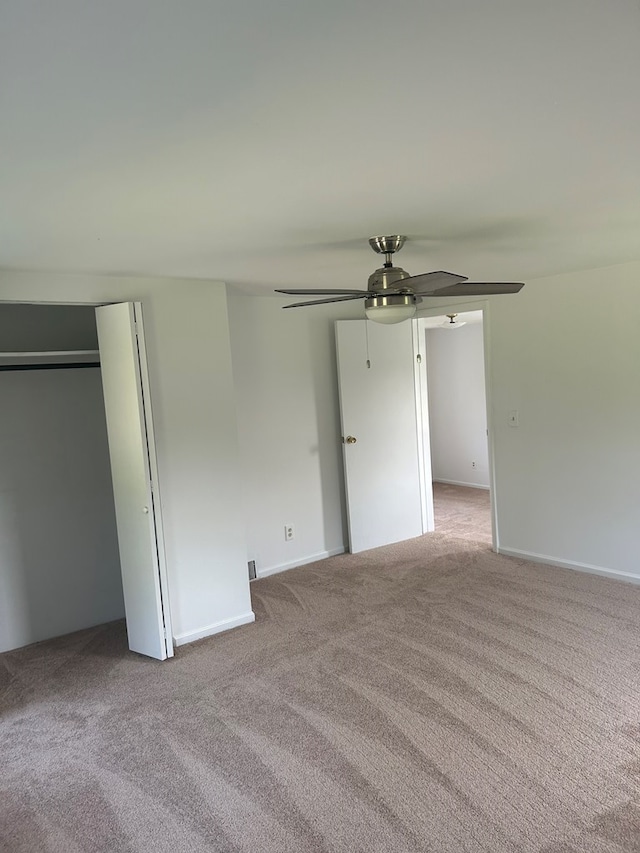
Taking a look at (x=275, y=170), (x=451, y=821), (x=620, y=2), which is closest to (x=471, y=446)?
(x=451, y=821)

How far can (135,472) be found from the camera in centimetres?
337

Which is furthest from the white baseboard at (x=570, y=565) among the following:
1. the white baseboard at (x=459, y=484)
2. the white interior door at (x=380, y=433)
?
the white baseboard at (x=459, y=484)

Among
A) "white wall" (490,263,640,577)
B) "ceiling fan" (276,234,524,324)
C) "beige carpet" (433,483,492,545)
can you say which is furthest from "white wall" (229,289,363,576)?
"ceiling fan" (276,234,524,324)

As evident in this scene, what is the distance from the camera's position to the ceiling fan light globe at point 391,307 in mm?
2557

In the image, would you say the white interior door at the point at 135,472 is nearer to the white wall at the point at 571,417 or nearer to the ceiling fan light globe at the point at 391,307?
the ceiling fan light globe at the point at 391,307

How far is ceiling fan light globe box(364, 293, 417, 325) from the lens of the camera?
256 centimetres

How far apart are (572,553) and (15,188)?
13.7ft

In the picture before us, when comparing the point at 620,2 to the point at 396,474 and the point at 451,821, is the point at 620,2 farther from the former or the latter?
the point at 396,474

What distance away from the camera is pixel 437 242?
2.77m

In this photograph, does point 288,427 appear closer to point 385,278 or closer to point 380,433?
point 380,433

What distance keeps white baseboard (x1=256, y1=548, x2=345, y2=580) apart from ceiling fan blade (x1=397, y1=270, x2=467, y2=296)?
2793mm

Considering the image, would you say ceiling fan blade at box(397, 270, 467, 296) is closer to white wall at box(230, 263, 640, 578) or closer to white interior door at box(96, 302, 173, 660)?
white interior door at box(96, 302, 173, 660)

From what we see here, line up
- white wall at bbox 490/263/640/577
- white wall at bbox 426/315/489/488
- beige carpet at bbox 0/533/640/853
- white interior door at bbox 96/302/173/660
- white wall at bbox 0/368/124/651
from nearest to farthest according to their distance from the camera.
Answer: beige carpet at bbox 0/533/640/853, white interior door at bbox 96/302/173/660, white wall at bbox 0/368/124/651, white wall at bbox 490/263/640/577, white wall at bbox 426/315/489/488

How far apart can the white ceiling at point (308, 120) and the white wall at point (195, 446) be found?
3.02 feet
